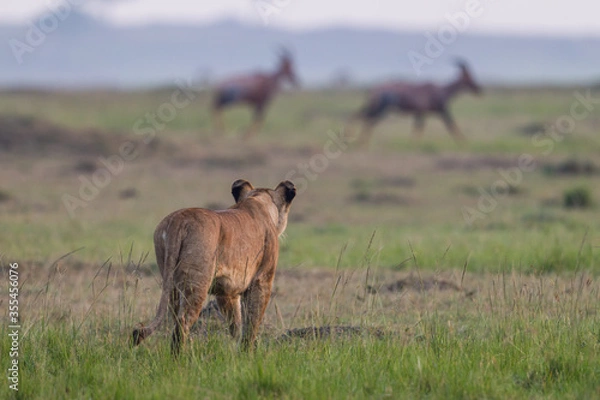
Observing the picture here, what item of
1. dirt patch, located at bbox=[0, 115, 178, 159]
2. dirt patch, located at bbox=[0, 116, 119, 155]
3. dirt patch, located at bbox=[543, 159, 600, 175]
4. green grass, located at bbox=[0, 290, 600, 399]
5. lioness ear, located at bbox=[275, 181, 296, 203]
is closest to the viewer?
green grass, located at bbox=[0, 290, 600, 399]

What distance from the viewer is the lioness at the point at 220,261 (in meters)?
5.51

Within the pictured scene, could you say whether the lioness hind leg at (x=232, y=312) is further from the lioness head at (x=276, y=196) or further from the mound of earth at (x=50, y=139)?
the mound of earth at (x=50, y=139)

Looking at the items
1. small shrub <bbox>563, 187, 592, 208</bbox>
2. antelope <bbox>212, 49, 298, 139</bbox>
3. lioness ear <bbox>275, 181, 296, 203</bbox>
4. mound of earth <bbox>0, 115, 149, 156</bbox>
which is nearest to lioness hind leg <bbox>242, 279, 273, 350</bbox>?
lioness ear <bbox>275, 181, 296, 203</bbox>

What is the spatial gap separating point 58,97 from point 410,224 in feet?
80.5

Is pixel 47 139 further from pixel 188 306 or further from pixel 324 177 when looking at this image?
pixel 188 306

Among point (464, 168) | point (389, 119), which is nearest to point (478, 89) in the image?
point (389, 119)

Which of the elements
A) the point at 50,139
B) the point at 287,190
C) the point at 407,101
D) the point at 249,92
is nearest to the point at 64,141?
the point at 50,139

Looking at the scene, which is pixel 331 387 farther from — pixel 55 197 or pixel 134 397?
pixel 55 197

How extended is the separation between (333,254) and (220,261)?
4.72m

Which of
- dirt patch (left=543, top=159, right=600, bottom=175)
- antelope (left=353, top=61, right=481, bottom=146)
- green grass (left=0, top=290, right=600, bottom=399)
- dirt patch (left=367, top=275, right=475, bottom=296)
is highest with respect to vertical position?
antelope (left=353, top=61, right=481, bottom=146)

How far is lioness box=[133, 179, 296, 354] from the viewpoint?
217 inches

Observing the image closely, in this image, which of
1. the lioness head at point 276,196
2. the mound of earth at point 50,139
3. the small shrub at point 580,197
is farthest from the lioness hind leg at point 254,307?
the mound of earth at point 50,139

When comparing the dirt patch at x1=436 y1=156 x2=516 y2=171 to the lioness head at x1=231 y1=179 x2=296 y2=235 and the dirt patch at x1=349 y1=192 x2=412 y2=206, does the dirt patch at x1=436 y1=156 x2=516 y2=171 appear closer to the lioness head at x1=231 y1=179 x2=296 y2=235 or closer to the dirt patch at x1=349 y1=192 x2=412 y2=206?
the dirt patch at x1=349 y1=192 x2=412 y2=206

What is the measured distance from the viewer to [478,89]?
28.2 m
